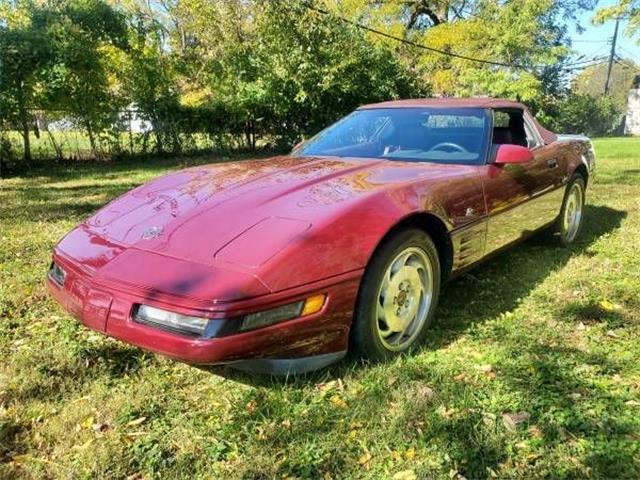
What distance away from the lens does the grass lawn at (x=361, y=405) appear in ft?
7.11

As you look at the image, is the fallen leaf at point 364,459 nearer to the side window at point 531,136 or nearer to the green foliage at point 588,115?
the side window at point 531,136

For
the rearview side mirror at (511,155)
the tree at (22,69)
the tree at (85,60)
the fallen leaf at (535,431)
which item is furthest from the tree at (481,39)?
the fallen leaf at (535,431)

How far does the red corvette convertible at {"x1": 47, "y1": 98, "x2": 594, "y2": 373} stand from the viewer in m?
2.29

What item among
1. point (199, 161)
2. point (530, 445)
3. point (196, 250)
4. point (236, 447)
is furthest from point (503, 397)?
point (199, 161)

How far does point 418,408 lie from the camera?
2.48 m

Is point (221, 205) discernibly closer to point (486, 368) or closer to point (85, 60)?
point (486, 368)

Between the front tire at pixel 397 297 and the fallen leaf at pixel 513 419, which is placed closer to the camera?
the fallen leaf at pixel 513 419

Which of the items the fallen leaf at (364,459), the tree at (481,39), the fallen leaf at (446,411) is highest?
the tree at (481,39)

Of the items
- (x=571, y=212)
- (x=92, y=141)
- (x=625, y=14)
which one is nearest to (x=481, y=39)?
(x=625, y=14)

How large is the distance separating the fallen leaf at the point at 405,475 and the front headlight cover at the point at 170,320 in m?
0.90

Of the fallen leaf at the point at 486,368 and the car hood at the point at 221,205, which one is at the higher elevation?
the car hood at the point at 221,205

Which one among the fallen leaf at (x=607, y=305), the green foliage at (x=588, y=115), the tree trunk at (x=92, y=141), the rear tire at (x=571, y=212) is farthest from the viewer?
the green foliage at (x=588, y=115)

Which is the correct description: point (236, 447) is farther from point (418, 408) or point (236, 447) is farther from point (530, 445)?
point (530, 445)

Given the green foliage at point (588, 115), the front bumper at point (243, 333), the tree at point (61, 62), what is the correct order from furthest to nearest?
the green foliage at point (588, 115), the tree at point (61, 62), the front bumper at point (243, 333)
